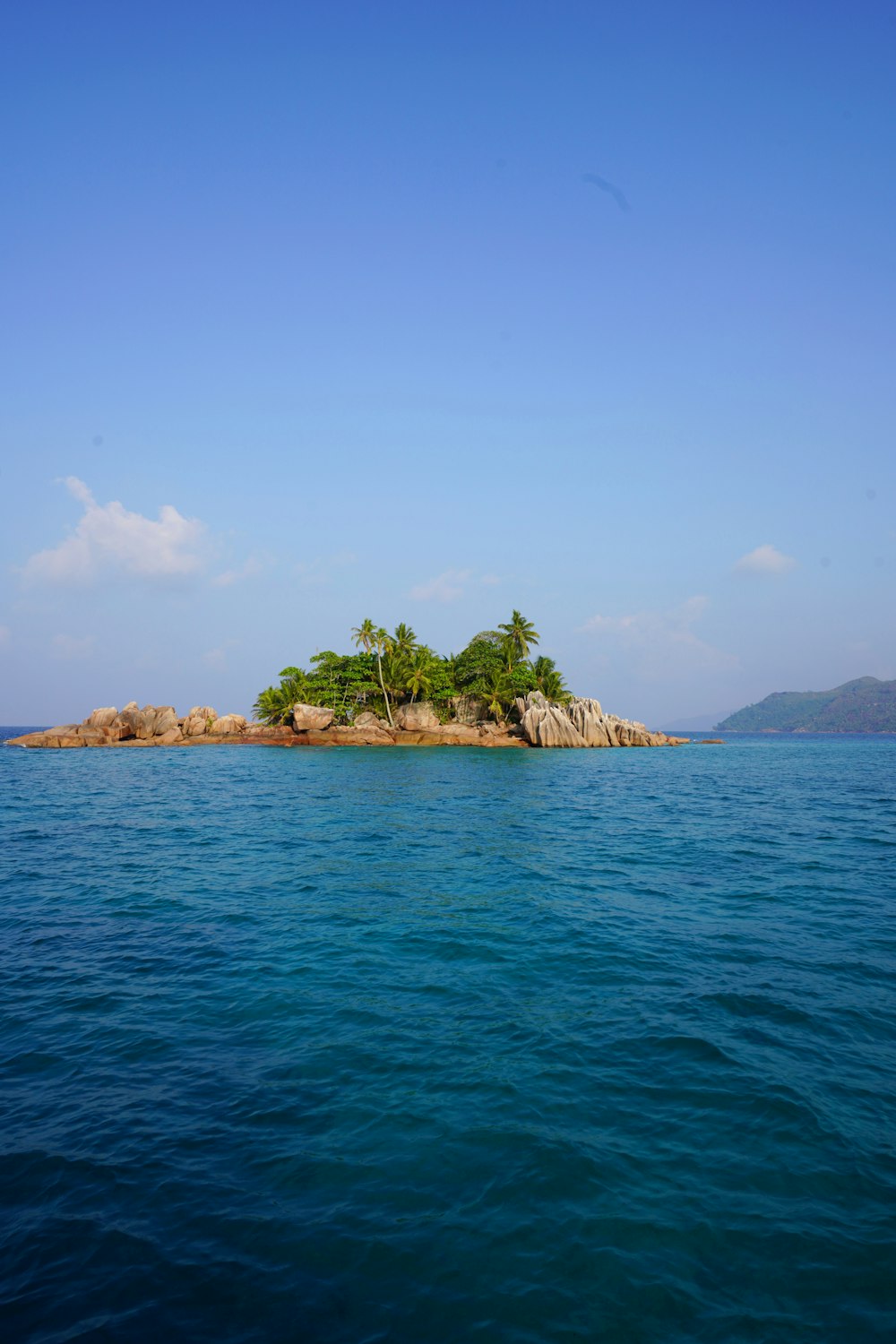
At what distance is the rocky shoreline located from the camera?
3661 inches

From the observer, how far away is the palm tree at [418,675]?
96.2 meters

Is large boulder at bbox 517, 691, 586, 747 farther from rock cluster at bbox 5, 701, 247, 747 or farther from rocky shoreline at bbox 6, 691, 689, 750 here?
rock cluster at bbox 5, 701, 247, 747

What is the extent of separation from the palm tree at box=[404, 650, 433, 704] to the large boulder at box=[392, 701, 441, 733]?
5.92 ft

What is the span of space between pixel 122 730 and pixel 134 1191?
102 meters

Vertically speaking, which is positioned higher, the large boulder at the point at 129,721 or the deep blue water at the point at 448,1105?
the large boulder at the point at 129,721

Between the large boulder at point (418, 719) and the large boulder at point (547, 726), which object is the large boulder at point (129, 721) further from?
the large boulder at point (547, 726)

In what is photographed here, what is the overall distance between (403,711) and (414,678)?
599cm

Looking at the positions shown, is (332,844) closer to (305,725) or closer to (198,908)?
(198,908)

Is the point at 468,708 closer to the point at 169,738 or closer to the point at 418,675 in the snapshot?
the point at 418,675

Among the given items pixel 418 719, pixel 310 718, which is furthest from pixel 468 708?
pixel 310 718

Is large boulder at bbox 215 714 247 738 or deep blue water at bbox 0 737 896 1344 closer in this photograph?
deep blue water at bbox 0 737 896 1344

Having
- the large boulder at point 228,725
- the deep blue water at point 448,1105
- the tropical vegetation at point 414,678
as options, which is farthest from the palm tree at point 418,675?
the deep blue water at point 448,1105

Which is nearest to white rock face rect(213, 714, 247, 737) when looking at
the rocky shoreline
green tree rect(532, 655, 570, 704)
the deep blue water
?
the rocky shoreline

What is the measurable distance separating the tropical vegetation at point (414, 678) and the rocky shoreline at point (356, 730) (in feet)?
8.46
